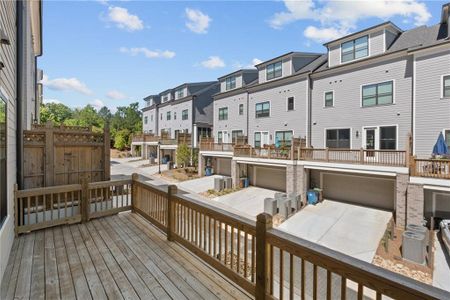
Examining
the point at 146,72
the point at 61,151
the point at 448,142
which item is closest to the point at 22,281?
the point at 61,151

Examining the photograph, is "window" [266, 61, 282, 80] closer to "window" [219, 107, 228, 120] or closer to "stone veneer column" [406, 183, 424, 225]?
"window" [219, 107, 228, 120]

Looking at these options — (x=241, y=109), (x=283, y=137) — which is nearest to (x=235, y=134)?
(x=241, y=109)

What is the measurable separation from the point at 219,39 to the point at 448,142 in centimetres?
1391

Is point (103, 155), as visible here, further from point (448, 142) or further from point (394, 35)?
point (394, 35)

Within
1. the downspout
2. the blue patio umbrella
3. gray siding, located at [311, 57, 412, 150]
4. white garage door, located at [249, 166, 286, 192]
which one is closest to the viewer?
the downspout

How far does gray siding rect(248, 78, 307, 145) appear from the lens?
17500 millimetres

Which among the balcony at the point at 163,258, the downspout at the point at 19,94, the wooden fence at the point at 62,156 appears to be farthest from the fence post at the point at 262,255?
the downspout at the point at 19,94

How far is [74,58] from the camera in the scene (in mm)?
15281

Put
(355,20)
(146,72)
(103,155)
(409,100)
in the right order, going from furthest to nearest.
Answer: (146,72), (355,20), (409,100), (103,155)

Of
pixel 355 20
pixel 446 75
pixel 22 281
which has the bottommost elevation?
pixel 22 281

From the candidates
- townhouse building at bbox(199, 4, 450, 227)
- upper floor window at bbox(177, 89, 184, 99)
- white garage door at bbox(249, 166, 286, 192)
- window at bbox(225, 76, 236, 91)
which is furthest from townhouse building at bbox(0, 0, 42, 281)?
upper floor window at bbox(177, 89, 184, 99)

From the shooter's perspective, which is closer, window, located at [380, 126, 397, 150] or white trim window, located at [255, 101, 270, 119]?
window, located at [380, 126, 397, 150]

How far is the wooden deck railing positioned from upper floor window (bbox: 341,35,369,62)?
7407 millimetres

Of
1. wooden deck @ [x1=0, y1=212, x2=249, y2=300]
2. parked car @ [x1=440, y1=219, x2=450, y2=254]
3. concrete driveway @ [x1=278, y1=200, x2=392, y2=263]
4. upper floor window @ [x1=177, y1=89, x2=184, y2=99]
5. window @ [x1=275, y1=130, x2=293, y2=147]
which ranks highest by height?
upper floor window @ [x1=177, y1=89, x2=184, y2=99]
